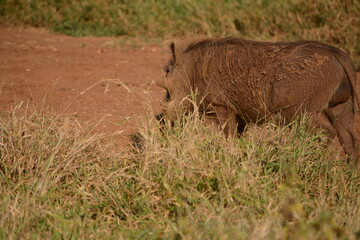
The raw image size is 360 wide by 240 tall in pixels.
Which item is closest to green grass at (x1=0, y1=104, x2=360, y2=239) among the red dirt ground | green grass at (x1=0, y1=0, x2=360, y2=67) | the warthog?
the warthog

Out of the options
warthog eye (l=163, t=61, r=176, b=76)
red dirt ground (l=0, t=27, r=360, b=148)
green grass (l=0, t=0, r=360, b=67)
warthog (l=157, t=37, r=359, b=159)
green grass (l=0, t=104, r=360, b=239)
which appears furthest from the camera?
green grass (l=0, t=0, r=360, b=67)

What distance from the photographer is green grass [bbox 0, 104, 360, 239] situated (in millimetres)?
2967

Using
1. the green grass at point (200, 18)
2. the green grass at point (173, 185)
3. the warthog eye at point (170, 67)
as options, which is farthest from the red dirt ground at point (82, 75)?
the green grass at point (173, 185)

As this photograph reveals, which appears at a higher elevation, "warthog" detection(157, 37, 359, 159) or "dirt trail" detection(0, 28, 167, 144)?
"warthog" detection(157, 37, 359, 159)

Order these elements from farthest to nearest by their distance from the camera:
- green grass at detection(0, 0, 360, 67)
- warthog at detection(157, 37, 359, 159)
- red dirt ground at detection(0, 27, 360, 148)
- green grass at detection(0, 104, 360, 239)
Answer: green grass at detection(0, 0, 360, 67)
red dirt ground at detection(0, 27, 360, 148)
warthog at detection(157, 37, 359, 159)
green grass at detection(0, 104, 360, 239)

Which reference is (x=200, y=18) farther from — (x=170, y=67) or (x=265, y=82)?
(x=265, y=82)

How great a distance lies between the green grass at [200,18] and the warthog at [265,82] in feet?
9.69

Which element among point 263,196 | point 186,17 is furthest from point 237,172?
point 186,17

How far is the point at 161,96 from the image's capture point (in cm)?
586

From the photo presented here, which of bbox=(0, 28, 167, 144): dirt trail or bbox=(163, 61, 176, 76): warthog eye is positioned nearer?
bbox=(163, 61, 176, 76): warthog eye

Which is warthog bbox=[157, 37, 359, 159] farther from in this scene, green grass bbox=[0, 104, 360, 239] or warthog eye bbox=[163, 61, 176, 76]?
green grass bbox=[0, 104, 360, 239]

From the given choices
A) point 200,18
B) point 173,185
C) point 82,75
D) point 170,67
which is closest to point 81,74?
point 82,75

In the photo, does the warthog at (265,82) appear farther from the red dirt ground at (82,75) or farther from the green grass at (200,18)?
the green grass at (200,18)

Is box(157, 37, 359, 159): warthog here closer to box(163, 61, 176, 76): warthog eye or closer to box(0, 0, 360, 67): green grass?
box(163, 61, 176, 76): warthog eye
